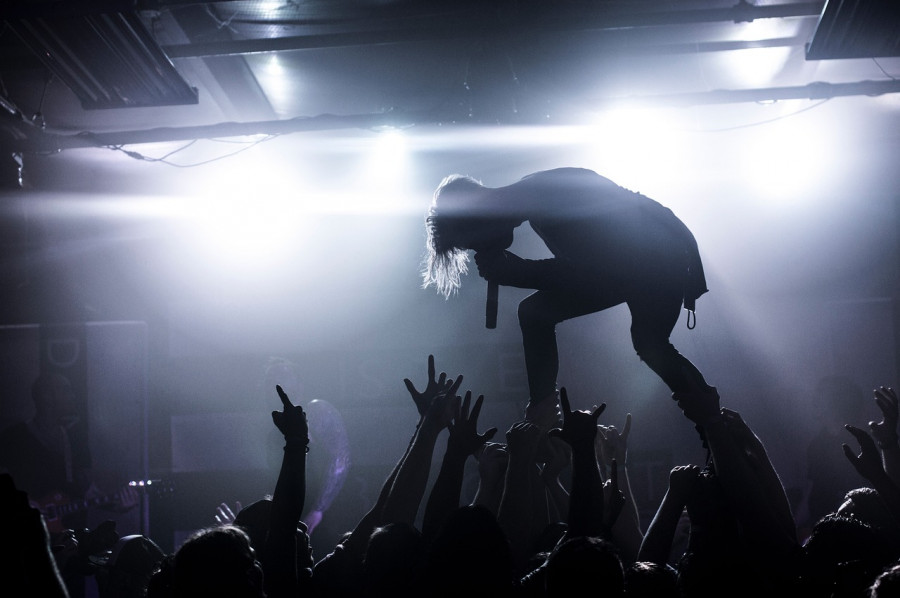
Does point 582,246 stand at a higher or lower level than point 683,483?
higher

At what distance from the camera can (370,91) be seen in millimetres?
7816

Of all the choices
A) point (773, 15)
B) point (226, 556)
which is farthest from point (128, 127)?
point (226, 556)

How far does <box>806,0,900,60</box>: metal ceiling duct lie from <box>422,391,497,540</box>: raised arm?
4.31 meters

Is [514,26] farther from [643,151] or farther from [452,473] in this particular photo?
[452,473]

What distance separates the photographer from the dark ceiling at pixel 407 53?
5562 mm

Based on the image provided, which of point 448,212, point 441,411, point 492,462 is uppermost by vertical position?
point 448,212

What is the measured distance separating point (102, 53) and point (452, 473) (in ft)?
15.6

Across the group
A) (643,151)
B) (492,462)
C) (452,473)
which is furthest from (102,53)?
(643,151)

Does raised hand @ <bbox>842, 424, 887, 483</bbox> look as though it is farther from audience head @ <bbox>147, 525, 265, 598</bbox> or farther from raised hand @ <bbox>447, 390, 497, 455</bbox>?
audience head @ <bbox>147, 525, 265, 598</bbox>

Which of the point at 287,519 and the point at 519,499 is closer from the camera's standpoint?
the point at 287,519

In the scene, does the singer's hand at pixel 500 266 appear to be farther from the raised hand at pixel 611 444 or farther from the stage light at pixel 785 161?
the stage light at pixel 785 161

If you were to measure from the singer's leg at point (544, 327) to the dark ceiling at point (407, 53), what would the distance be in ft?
10.1

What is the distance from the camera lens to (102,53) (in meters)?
5.71

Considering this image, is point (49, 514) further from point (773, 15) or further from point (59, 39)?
point (773, 15)
